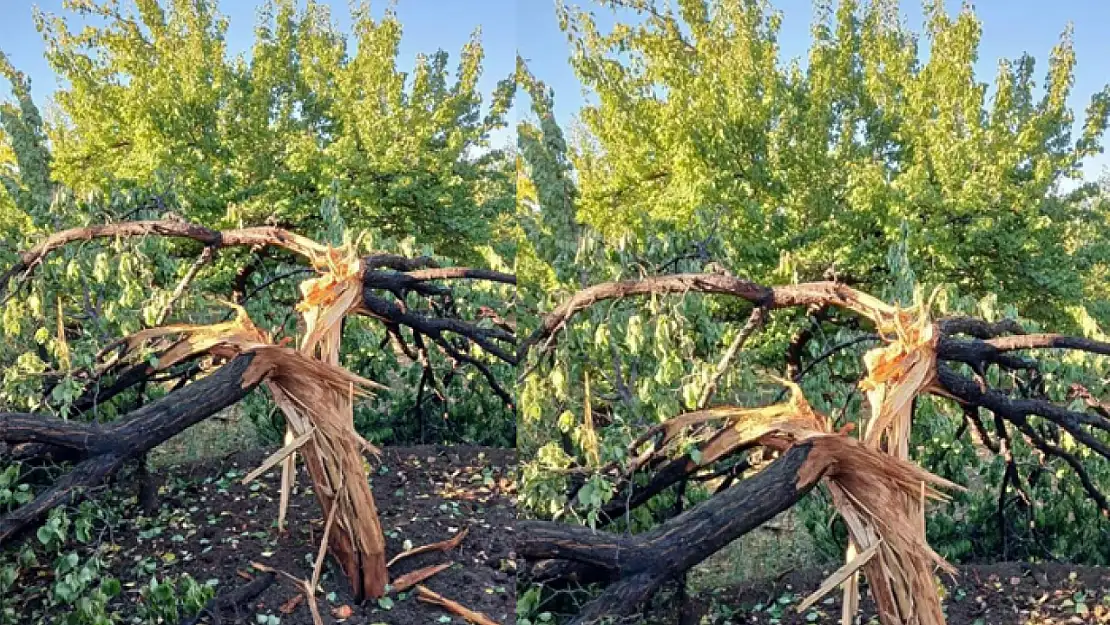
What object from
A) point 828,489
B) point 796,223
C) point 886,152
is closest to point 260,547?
point 828,489

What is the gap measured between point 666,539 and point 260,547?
4.36 ft

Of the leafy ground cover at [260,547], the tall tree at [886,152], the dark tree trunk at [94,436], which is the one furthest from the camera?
the tall tree at [886,152]

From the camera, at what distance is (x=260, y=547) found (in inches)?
89.7

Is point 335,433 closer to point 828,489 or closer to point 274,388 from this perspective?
point 274,388

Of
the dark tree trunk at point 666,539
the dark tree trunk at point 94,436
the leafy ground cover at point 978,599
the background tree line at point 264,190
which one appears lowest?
the leafy ground cover at point 978,599

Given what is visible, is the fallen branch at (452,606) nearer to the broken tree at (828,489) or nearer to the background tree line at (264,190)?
the broken tree at (828,489)

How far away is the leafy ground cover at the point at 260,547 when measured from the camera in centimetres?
199

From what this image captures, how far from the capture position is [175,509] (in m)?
2.48

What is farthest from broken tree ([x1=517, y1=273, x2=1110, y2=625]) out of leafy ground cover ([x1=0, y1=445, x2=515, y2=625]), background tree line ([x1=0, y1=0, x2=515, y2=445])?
background tree line ([x1=0, y1=0, x2=515, y2=445])

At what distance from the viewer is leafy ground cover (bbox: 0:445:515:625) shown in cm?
199

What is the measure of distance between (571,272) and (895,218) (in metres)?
6.97

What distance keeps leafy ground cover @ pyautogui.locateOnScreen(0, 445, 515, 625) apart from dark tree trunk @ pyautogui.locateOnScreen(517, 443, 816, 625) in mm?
524

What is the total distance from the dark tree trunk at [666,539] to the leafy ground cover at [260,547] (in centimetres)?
52

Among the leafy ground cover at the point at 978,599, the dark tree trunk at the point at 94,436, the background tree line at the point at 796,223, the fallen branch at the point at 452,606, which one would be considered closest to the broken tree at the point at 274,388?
the dark tree trunk at the point at 94,436
